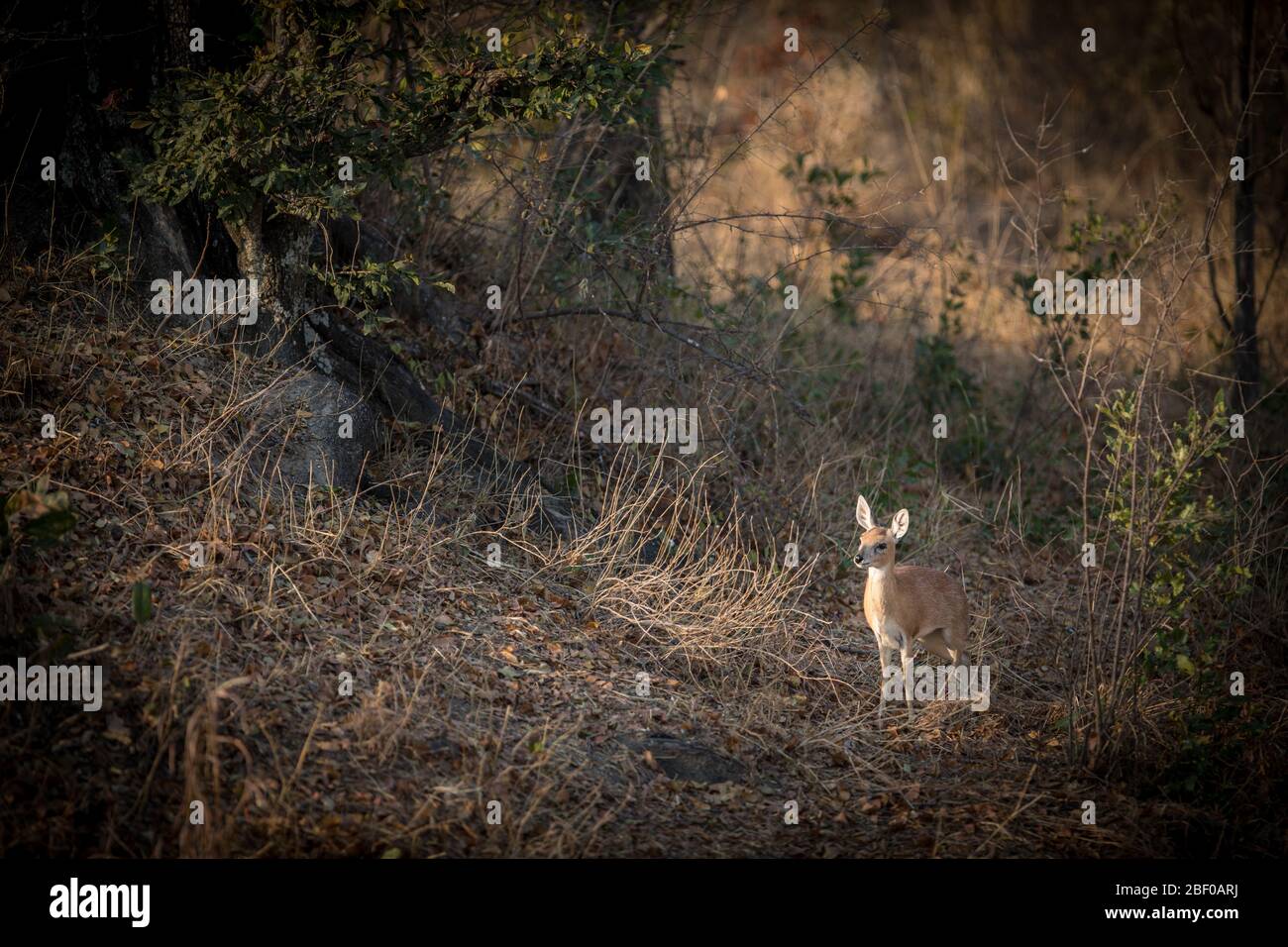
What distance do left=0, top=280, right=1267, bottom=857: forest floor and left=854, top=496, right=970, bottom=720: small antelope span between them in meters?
0.46

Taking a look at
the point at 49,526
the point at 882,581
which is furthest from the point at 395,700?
the point at 882,581

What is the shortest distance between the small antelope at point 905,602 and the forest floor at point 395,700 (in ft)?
1.51

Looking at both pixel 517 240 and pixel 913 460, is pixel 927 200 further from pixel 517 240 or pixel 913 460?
pixel 517 240

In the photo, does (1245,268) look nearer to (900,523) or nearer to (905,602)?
(900,523)

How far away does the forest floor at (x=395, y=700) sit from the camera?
4867 mm

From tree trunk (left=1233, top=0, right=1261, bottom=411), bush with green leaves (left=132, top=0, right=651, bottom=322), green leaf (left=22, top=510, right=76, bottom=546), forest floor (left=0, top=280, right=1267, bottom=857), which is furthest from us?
tree trunk (left=1233, top=0, right=1261, bottom=411)

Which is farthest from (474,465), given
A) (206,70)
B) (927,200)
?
(927,200)

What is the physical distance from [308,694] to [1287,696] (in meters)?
6.18

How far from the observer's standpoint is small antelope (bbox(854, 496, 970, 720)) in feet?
21.9

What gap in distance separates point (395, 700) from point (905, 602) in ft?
10.4

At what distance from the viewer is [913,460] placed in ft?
34.5

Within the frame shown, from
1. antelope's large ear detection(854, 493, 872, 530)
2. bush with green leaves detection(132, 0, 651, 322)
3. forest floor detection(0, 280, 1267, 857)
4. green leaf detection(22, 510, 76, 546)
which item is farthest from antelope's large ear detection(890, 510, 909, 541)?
green leaf detection(22, 510, 76, 546)

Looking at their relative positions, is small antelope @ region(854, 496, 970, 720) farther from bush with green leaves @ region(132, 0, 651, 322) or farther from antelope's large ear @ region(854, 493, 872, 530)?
bush with green leaves @ region(132, 0, 651, 322)

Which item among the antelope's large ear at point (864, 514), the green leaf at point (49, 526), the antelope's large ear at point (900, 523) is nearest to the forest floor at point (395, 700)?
the green leaf at point (49, 526)
